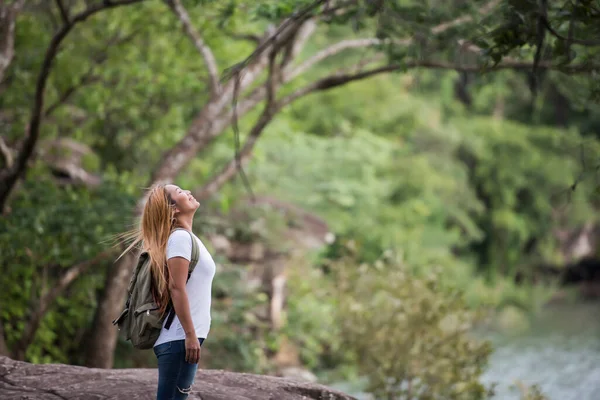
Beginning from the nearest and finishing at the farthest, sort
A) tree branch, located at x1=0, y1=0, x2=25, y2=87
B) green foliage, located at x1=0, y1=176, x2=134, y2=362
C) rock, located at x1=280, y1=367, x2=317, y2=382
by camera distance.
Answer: tree branch, located at x1=0, y1=0, x2=25, y2=87 < green foliage, located at x1=0, y1=176, x2=134, y2=362 < rock, located at x1=280, y1=367, x2=317, y2=382

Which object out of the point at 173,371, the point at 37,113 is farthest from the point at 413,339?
the point at 173,371

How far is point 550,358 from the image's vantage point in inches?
733

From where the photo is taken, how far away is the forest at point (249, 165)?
24.6 ft

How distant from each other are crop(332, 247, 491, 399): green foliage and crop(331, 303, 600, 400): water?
2.66 metres

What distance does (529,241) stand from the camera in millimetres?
29000

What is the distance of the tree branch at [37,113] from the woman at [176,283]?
3918 mm

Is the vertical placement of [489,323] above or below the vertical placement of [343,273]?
above

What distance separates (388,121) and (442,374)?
1359 cm

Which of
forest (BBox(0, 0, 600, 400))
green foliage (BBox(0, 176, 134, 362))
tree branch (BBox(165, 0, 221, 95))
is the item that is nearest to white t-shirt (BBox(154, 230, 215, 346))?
forest (BBox(0, 0, 600, 400))

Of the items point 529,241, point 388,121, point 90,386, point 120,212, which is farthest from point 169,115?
point 529,241

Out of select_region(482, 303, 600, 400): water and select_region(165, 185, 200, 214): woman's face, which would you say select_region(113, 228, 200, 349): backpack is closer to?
select_region(165, 185, 200, 214): woman's face

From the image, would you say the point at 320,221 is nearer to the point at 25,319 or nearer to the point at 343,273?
the point at 343,273

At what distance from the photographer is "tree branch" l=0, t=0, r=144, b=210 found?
286 inches

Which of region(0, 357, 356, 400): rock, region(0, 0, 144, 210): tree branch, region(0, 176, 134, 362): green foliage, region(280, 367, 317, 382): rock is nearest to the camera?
region(0, 357, 356, 400): rock
